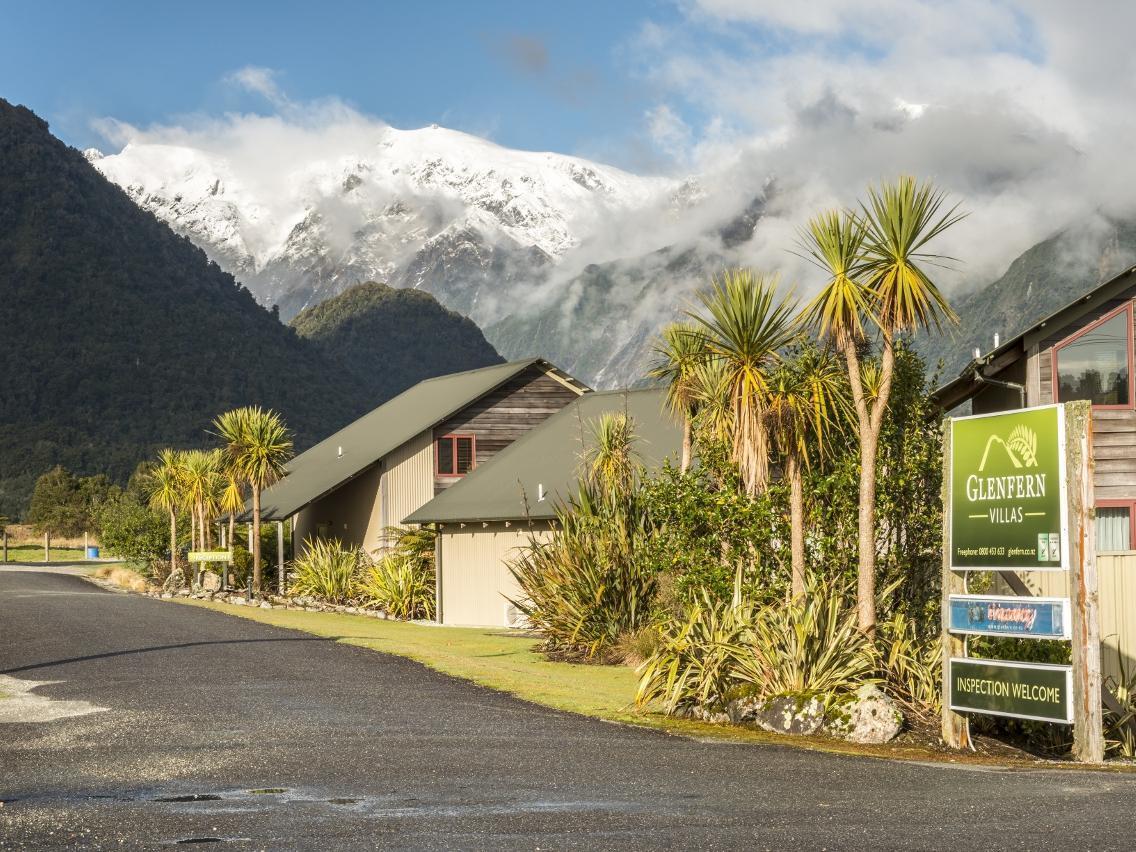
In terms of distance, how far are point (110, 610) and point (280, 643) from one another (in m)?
9.16

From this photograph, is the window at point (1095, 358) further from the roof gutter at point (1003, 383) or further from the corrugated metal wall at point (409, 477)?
the corrugated metal wall at point (409, 477)

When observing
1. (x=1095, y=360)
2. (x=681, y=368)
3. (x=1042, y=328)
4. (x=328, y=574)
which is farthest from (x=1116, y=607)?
(x=328, y=574)

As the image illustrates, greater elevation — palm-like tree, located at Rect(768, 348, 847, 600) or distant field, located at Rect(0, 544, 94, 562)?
palm-like tree, located at Rect(768, 348, 847, 600)

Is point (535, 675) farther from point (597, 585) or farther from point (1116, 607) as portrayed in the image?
point (1116, 607)

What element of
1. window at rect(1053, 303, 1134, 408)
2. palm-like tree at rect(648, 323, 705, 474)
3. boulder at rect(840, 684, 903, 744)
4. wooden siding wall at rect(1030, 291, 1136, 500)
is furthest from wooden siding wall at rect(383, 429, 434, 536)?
boulder at rect(840, 684, 903, 744)

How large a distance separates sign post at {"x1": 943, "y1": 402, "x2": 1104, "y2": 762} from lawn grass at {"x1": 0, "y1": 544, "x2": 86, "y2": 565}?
6553cm

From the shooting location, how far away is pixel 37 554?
7906 cm

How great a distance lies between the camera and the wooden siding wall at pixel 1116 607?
16203 mm

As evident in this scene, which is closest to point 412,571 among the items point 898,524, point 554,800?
point 898,524

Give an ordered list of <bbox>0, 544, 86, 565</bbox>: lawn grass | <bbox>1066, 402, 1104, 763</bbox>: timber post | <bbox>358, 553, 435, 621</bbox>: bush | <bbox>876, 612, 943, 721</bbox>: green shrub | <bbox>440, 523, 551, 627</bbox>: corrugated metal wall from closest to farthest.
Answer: <bbox>1066, 402, 1104, 763</bbox>: timber post → <bbox>876, 612, 943, 721</bbox>: green shrub → <bbox>440, 523, 551, 627</bbox>: corrugated metal wall → <bbox>358, 553, 435, 621</bbox>: bush → <bbox>0, 544, 86, 565</bbox>: lawn grass

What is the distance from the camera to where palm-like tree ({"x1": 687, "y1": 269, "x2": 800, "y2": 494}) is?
1698cm

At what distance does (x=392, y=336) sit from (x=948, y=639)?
146 meters

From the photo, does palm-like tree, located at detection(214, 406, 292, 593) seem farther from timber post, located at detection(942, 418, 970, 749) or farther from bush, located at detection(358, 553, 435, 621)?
timber post, located at detection(942, 418, 970, 749)

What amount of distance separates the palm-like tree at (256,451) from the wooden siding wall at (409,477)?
3154mm
